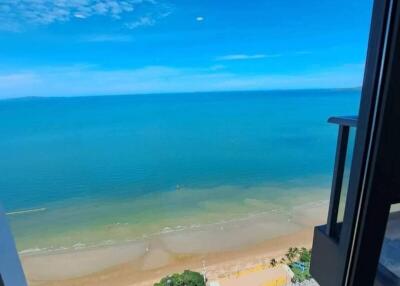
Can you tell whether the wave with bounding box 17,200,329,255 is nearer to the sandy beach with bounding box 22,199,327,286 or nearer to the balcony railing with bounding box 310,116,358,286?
the sandy beach with bounding box 22,199,327,286

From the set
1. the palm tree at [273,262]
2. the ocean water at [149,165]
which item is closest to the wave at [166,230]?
the ocean water at [149,165]

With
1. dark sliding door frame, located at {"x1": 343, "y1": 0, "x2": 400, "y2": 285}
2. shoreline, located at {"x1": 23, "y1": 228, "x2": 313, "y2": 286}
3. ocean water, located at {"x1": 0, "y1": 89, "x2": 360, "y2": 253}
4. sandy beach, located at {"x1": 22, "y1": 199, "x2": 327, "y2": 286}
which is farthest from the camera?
ocean water, located at {"x1": 0, "y1": 89, "x2": 360, "y2": 253}

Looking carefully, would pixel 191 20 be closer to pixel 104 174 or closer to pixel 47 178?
pixel 104 174

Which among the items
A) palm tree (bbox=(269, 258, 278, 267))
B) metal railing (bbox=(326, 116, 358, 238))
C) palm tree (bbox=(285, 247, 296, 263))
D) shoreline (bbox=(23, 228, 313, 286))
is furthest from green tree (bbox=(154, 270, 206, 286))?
metal railing (bbox=(326, 116, 358, 238))

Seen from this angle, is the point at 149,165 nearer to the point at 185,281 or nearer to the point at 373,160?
the point at 185,281

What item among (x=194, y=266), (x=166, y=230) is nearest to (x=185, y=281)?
(x=194, y=266)

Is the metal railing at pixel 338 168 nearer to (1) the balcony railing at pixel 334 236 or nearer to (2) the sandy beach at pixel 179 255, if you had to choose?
(1) the balcony railing at pixel 334 236
